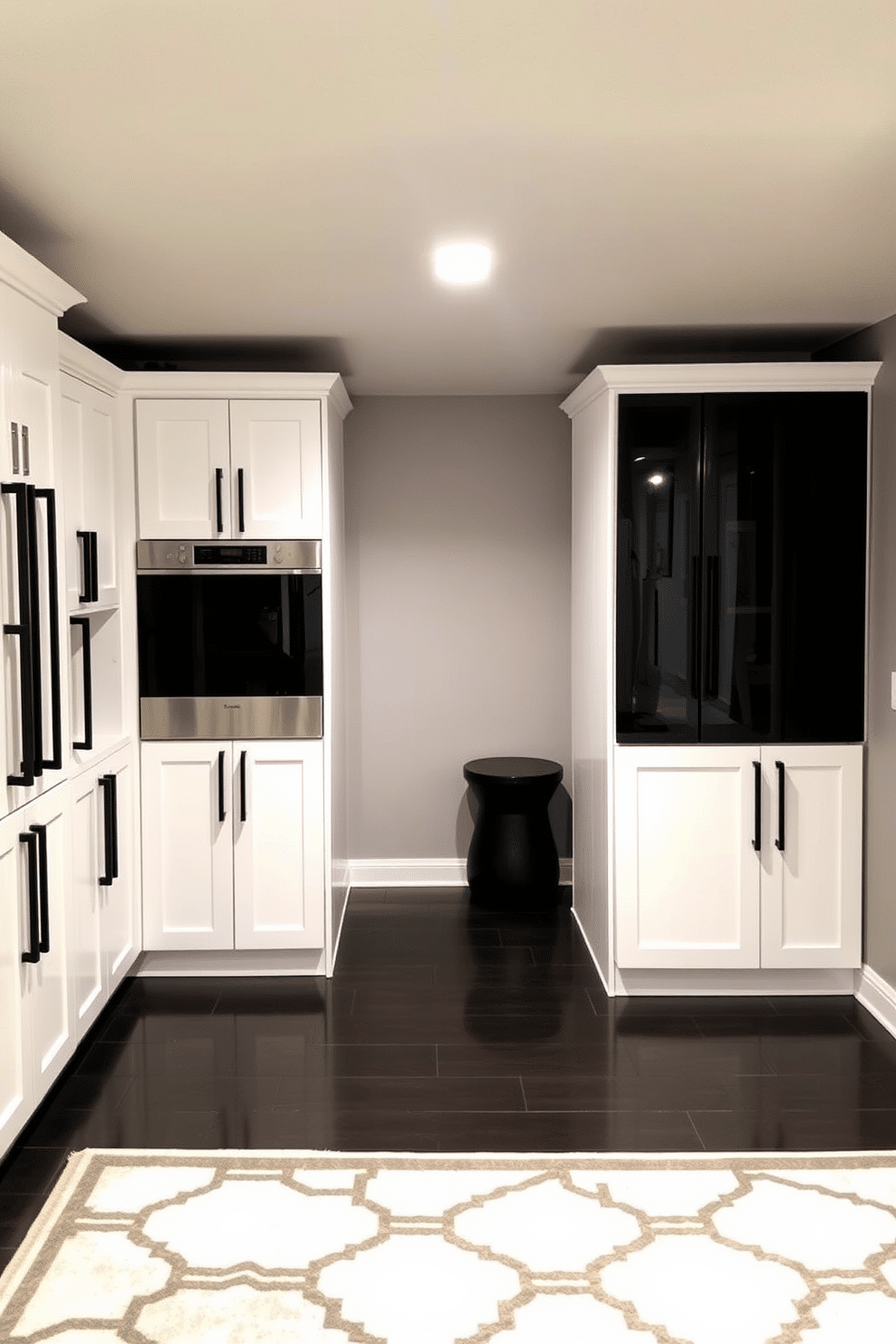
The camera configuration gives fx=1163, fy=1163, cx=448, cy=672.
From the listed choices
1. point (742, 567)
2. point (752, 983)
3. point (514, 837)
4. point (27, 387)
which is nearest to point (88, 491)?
point (27, 387)

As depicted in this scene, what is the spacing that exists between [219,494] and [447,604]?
1.56 m

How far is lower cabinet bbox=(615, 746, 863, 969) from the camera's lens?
164 inches

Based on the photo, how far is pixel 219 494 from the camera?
14.2 ft

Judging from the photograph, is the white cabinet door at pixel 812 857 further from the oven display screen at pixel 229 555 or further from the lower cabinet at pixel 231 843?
the oven display screen at pixel 229 555

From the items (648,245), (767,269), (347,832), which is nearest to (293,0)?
(648,245)

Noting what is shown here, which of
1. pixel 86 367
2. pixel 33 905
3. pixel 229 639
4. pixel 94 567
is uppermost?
pixel 86 367

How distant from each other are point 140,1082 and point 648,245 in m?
2.83

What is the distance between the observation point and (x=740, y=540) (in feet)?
13.5

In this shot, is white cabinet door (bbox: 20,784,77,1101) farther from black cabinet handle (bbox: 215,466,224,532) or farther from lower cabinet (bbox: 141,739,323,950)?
black cabinet handle (bbox: 215,466,224,532)

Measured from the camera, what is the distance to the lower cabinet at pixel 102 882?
11.7ft

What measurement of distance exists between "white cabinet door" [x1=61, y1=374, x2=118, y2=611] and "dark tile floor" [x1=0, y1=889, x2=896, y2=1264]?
149 cm

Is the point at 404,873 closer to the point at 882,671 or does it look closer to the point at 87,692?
the point at 87,692

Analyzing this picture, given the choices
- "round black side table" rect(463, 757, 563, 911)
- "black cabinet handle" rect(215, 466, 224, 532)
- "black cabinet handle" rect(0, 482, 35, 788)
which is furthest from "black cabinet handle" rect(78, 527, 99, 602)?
"round black side table" rect(463, 757, 563, 911)

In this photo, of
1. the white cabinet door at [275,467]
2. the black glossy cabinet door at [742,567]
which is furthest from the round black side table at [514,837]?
the white cabinet door at [275,467]
